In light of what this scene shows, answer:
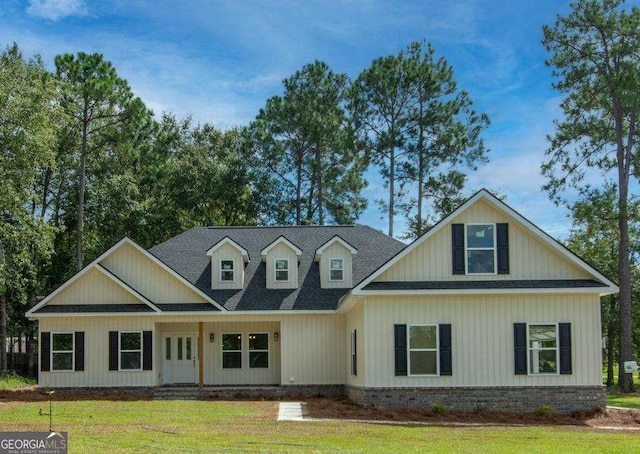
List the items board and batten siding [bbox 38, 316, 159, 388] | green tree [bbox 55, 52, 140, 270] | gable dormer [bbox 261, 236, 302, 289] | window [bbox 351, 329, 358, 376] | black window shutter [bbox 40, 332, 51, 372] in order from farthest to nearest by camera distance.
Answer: green tree [bbox 55, 52, 140, 270] → gable dormer [bbox 261, 236, 302, 289] → black window shutter [bbox 40, 332, 51, 372] → board and batten siding [bbox 38, 316, 159, 388] → window [bbox 351, 329, 358, 376]

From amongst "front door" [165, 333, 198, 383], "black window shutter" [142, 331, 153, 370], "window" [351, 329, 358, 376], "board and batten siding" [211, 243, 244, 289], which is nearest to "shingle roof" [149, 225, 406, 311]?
"board and batten siding" [211, 243, 244, 289]

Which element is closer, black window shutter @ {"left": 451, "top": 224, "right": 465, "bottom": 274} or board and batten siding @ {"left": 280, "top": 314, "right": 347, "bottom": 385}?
black window shutter @ {"left": 451, "top": 224, "right": 465, "bottom": 274}

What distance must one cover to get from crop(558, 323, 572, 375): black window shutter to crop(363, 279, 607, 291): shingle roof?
1.19 m

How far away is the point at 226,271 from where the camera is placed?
2858 centimetres

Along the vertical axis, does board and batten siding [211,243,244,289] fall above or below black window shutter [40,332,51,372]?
above

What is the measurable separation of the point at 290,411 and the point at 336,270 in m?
8.15

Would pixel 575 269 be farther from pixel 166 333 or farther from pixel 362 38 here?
pixel 166 333

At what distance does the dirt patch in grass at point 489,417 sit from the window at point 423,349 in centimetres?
120

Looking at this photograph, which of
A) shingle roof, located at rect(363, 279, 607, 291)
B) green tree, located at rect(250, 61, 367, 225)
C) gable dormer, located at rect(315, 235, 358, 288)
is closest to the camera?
shingle roof, located at rect(363, 279, 607, 291)

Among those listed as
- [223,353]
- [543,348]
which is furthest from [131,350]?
[543,348]

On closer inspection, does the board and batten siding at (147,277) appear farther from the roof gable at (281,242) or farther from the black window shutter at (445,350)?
the black window shutter at (445,350)

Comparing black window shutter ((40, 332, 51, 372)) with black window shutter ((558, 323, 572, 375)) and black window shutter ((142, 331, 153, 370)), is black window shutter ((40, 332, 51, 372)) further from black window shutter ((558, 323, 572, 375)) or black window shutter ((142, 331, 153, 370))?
black window shutter ((558, 323, 572, 375))

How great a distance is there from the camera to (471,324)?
2136cm

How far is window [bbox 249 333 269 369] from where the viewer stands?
2858 cm
